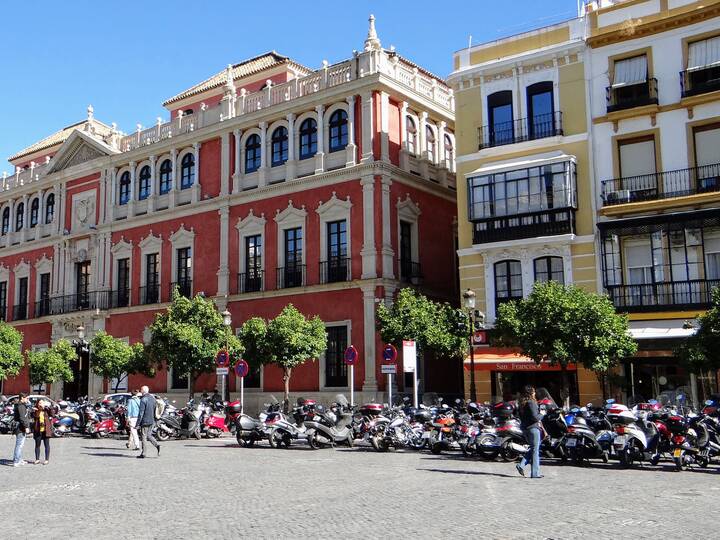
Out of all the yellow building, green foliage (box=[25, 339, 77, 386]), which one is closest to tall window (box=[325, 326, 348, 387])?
the yellow building

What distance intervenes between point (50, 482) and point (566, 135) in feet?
60.6

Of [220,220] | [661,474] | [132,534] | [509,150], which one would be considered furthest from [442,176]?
[132,534]

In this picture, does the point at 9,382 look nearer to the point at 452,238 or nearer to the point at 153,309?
the point at 153,309

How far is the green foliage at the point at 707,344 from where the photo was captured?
18.5m

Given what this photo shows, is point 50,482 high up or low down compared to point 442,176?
down

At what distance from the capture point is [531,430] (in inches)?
529

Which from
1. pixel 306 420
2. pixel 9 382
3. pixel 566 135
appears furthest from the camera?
pixel 9 382

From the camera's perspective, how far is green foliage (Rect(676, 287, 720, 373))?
18.5m

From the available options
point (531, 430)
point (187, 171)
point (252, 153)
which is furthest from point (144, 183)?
point (531, 430)

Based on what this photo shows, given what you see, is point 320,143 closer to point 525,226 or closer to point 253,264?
point 253,264

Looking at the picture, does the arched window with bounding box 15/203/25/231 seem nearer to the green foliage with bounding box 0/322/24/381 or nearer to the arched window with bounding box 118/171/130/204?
the green foliage with bounding box 0/322/24/381

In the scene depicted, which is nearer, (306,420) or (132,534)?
(132,534)

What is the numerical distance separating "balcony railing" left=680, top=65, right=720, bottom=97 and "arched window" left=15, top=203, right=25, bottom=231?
35.0 metres

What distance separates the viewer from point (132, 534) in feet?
28.0
